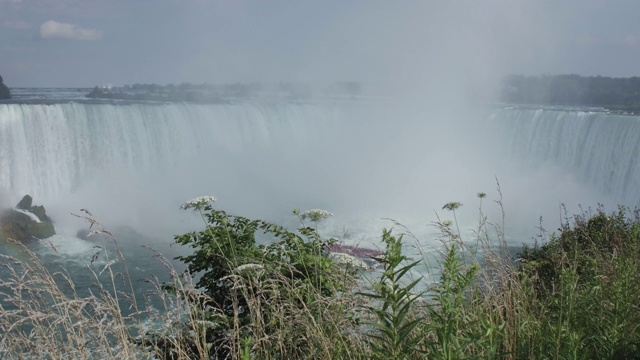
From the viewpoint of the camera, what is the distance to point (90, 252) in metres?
16.1

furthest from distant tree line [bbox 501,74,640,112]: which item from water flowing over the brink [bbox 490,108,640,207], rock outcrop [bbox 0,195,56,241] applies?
rock outcrop [bbox 0,195,56,241]

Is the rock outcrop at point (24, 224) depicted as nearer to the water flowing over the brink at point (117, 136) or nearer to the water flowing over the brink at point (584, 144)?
the water flowing over the brink at point (117, 136)

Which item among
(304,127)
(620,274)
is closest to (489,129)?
(304,127)

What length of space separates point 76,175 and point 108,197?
1342 millimetres

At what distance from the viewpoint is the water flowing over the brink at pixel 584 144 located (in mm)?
21547

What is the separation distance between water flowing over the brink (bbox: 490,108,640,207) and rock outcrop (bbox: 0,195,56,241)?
17.7 meters

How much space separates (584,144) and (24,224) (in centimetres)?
1849

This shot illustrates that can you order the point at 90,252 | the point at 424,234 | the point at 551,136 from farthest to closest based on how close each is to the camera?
the point at 551,136, the point at 424,234, the point at 90,252

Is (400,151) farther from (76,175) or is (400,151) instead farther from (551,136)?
(76,175)

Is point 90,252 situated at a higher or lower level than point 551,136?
lower

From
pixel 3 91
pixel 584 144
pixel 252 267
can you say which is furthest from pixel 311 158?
pixel 252 267

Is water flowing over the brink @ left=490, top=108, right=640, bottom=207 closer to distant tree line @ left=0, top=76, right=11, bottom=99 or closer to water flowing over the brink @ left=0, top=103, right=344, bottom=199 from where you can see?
water flowing over the brink @ left=0, top=103, right=344, bottom=199

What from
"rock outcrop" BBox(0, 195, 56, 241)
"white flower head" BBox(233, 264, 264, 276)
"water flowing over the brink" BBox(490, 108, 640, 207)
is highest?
"white flower head" BBox(233, 264, 264, 276)

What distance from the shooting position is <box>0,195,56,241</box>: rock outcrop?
17.5 meters
